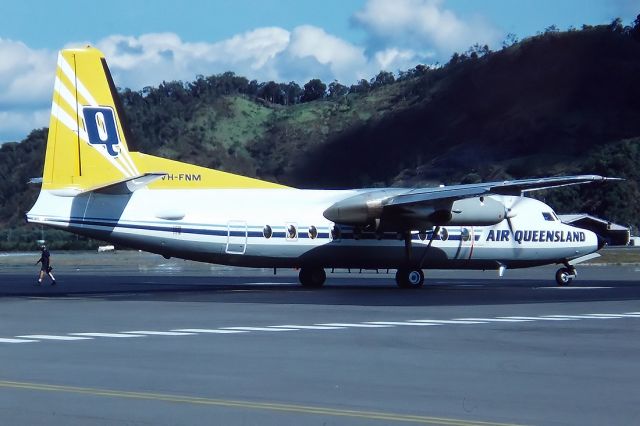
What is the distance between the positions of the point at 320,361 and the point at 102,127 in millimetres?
18444

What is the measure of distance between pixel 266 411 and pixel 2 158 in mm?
101552

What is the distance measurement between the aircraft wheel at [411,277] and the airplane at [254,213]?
1.7 inches

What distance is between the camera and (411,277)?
34375mm

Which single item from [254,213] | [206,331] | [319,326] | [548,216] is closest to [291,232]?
[254,213]

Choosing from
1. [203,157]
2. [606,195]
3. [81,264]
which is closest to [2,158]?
[203,157]

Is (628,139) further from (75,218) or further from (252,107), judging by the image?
(75,218)

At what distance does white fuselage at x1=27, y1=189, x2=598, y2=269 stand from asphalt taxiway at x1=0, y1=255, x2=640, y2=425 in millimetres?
3569

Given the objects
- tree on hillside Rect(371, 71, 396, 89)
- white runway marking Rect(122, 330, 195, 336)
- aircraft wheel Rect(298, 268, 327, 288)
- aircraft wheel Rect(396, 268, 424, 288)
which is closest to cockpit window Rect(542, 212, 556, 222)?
aircraft wheel Rect(396, 268, 424, 288)

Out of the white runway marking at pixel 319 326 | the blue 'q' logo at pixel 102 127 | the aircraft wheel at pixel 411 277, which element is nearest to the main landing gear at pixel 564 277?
the aircraft wheel at pixel 411 277

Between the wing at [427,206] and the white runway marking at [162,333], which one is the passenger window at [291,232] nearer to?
the wing at [427,206]

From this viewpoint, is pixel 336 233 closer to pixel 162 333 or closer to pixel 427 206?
pixel 427 206

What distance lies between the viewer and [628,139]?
7500cm

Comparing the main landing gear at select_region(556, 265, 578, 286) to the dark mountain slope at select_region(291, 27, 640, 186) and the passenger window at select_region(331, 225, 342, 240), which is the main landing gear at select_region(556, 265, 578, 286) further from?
the dark mountain slope at select_region(291, 27, 640, 186)

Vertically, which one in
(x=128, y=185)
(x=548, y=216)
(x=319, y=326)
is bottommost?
(x=319, y=326)
